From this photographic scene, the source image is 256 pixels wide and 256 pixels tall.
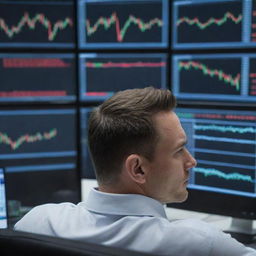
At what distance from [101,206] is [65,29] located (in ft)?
4.30

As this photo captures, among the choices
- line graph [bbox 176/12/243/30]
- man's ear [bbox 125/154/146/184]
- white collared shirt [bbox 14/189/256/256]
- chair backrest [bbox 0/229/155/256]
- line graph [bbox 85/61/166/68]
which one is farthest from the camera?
line graph [bbox 85/61/166/68]

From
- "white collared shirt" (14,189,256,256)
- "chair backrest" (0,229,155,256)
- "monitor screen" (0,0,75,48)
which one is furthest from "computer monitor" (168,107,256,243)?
"chair backrest" (0,229,155,256)

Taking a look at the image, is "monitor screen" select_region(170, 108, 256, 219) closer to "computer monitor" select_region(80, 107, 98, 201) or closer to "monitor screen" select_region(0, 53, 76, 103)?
"computer monitor" select_region(80, 107, 98, 201)

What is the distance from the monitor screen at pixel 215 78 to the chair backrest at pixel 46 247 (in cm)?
120

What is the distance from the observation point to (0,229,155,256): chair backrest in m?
0.71

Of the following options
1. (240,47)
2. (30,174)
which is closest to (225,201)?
(240,47)

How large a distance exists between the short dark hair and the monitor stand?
2.79 feet

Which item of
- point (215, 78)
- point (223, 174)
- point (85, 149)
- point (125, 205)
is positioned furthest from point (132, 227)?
point (85, 149)

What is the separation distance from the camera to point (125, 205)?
1035mm

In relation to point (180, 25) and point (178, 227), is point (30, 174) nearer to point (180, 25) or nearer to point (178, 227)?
point (180, 25)

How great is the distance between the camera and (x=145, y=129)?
1.05m

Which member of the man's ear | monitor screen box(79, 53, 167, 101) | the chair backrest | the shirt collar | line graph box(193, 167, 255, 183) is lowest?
line graph box(193, 167, 255, 183)

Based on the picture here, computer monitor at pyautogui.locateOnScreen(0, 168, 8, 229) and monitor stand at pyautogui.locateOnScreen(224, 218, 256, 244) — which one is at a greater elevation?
computer monitor at pyautogui.locateOnScreen(0, 168, 8, 229)

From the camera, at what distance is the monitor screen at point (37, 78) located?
215 centimetres
